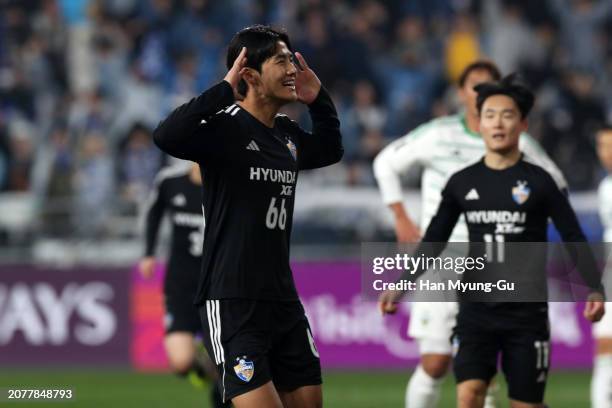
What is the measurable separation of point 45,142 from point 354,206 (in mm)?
4871

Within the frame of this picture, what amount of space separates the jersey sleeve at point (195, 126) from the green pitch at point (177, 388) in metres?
5.90

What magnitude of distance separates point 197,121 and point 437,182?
3374 mm

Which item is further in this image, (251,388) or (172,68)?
(172,68)

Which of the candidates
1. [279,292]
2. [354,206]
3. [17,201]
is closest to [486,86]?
[279,292]

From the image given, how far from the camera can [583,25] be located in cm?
1925

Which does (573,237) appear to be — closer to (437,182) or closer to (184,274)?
(437,182)

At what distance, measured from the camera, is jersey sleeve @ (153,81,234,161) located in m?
6.00

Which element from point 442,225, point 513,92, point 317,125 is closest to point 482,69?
point 513,92

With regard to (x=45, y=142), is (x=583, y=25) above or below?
above

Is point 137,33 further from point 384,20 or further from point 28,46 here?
point 384,20

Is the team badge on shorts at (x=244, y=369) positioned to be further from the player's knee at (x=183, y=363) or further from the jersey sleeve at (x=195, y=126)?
the player's knee at (x=183, y=363)

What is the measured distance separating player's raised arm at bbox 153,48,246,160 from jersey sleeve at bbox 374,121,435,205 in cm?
320

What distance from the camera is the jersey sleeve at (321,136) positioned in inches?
271

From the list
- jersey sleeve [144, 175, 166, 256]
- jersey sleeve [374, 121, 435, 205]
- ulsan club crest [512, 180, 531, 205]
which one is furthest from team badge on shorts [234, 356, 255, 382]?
jersey sleeve [144, 175, 166, 256]
